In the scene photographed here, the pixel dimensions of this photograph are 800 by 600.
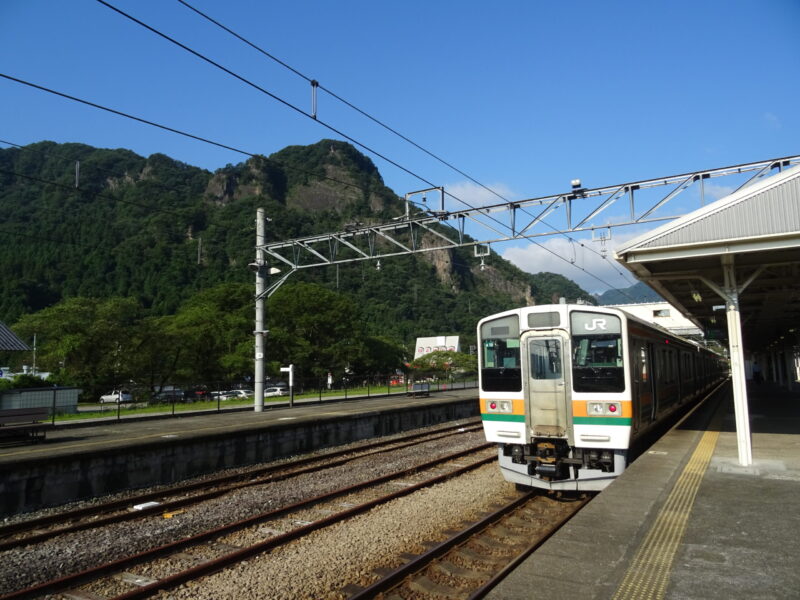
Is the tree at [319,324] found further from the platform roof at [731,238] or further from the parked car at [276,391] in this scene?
the platform roof at [731,238]

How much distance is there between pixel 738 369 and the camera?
28.4 ft

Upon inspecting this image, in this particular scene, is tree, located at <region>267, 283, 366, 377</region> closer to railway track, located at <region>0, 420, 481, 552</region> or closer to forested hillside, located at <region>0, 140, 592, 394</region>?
forested hillside, located at <region>0, 140, 592, 394</region>

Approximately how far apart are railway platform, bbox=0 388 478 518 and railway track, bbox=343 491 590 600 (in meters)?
6.39

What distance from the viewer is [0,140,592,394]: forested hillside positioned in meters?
75.9

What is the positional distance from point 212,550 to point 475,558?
119 inches

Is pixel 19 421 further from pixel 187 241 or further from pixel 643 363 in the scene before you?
pixel 187 241

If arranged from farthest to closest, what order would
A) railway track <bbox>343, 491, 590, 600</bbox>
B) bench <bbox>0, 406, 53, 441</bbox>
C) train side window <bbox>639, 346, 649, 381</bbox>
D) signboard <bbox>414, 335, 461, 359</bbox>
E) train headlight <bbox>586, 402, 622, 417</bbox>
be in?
signboard <bbox>414, 335, 461, 359</bbox>
bench <bbox>0, 406, 53, 441</bbox>
train side window <bbox>639, 346, 649, 381</bbox>
train headlight <bbox>586, 402, 622, 417</bbox>
railway track <bbox>343, 491, 590, 600</bbox>

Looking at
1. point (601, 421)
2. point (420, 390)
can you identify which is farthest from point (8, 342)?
point (420, 390)

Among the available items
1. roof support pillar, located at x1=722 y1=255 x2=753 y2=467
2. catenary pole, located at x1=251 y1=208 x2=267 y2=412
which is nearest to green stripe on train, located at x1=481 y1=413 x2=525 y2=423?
roof support pillar, located at x1=722 y1=255 x2=753 y2=467

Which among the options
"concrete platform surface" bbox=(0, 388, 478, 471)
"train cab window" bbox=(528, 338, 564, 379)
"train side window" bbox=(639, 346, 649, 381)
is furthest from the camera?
"concrete platform surface" bbox=(0, 388, 478, 471)

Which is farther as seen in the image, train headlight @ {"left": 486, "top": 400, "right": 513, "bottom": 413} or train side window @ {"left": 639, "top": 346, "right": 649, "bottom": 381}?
train side window @ {"left": 639, "top": 346, "right": 649, "bottom": 381}

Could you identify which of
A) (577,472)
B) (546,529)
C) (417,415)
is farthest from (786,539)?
(417,415)

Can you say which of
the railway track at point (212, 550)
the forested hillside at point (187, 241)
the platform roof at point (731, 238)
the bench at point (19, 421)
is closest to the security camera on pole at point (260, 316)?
the forested hillside at point (187, 241)

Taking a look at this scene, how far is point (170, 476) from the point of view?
1115 centimetres
